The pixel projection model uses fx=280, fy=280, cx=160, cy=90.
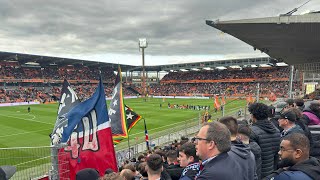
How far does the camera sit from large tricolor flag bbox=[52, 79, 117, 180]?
18.8 ft

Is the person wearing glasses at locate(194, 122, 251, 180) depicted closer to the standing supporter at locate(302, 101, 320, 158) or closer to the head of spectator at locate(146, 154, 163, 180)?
the head of spectator at locate(146, 154, 163, 180)

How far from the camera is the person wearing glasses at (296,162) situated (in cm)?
242

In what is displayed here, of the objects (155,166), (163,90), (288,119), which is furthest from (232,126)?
(163,90)

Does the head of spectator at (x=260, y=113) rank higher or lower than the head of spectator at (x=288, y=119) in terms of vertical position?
higher

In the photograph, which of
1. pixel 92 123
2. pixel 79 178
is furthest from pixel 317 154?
pixel 92 123

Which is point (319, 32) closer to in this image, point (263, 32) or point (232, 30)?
point (263, 32)

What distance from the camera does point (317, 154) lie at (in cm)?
458

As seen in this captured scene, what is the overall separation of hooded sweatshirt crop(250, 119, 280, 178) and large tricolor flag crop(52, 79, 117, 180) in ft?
9.62

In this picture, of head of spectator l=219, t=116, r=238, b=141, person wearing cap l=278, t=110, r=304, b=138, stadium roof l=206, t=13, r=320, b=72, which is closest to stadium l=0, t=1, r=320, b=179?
stadium roof l=206, t=13, r=320, b=72

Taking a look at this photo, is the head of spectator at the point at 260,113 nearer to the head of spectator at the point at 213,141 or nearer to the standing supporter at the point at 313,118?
the standing supporter at the point at 313,118

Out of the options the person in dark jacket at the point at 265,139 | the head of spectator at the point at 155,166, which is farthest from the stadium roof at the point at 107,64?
the head of spectator at the point at 155,166

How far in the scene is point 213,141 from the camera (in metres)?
2.53

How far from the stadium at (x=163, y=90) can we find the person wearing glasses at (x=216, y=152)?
12.5 feet

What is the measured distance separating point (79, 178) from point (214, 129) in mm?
1698
